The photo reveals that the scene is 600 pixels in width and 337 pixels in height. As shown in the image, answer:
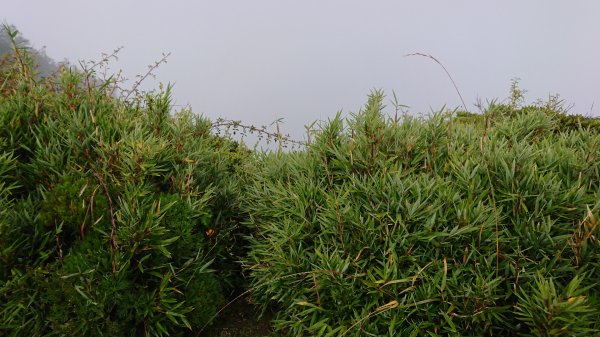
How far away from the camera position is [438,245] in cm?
262

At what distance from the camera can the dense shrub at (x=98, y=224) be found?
2.52 m

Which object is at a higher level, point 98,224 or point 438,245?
point 438,245

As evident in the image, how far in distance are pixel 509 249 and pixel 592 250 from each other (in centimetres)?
46

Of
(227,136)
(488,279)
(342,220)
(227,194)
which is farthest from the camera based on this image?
(227,136)

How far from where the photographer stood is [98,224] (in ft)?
8.84

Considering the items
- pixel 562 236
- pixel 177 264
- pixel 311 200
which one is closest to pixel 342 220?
pixel 311 200

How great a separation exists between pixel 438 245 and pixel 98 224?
220 centimetres

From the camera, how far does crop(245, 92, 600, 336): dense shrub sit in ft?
7.99

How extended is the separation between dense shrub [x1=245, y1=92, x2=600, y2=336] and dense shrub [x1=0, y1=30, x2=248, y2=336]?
1.73 feet

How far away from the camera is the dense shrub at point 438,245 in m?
2.44

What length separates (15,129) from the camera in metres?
3.13

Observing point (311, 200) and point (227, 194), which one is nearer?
point (311, 200)

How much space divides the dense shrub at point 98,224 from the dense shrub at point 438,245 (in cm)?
53

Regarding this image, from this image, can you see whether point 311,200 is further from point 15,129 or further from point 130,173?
point 15,129
